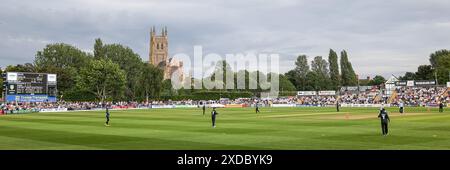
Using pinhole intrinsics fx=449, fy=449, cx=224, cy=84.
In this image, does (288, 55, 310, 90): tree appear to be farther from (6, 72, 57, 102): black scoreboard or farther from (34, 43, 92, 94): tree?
(6, 72, 57, 102): black scoreboard

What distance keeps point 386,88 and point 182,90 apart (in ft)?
196

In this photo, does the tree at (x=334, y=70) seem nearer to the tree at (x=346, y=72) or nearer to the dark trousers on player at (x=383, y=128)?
the tree at (x=346, y=72)

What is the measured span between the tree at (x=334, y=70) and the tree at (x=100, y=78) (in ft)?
223

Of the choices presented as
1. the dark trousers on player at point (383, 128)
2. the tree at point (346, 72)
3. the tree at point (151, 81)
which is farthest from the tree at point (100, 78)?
the dark trousers on player at point (383, 128)

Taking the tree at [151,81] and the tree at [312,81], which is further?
the tree at [312,81]

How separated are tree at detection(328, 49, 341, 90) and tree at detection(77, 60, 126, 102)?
67.9m

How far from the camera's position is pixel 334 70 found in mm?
144625

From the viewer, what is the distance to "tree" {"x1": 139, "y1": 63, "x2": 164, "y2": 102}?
11312cm

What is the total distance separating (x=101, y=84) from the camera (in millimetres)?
107938

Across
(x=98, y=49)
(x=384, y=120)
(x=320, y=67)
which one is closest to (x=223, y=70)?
(x=320, y=67)

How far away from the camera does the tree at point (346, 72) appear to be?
143375 mm

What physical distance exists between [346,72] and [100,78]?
7789cm
